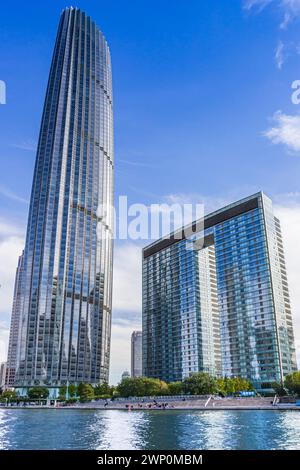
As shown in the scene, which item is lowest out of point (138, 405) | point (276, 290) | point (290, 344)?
point (138, 405)

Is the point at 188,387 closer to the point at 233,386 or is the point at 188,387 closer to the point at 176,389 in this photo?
the point at 176,389

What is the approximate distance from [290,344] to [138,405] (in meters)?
90.3

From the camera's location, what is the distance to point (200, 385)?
520 feet

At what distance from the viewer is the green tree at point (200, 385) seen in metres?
158

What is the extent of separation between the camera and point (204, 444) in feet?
131

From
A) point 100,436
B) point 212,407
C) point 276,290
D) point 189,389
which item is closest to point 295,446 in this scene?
point 100,436

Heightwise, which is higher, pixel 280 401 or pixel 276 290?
pixel 276 290

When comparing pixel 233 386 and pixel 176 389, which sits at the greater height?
pixel 233 386

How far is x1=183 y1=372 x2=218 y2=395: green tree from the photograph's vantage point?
15812 centimetres

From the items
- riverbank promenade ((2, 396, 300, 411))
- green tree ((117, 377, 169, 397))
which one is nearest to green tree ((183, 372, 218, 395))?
riverbank promenade ((2, 396, 300, 411))

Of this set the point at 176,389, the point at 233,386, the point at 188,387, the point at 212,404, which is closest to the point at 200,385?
the point at 188,387

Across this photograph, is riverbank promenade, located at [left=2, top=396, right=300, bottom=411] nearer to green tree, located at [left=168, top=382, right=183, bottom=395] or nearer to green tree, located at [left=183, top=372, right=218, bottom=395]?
green tree, located at [left=168, top=382, right=183, bottom=395]
